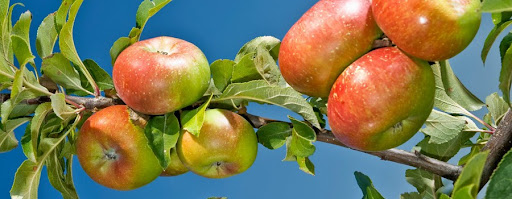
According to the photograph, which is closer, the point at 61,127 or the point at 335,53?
the point at 335,53

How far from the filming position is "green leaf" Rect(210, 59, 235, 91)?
0.87 m

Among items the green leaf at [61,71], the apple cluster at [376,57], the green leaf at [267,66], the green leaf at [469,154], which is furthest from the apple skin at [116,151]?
the green leaf at [469,154]

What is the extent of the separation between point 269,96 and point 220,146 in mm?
110

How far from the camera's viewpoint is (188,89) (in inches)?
32.2

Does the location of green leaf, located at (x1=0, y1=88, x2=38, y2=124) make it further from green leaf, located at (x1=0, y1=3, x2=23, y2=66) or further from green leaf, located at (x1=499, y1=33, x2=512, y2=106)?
green leaf, located at (x1=499, y1=33, x2=512, y2=106)

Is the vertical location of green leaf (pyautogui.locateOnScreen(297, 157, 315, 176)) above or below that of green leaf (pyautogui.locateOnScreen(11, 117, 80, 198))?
above

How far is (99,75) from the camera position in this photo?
97cm

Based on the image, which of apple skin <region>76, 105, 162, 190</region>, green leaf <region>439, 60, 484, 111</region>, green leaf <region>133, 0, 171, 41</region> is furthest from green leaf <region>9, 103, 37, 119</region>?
green leaf <region>439, 60, 484, 111</region>

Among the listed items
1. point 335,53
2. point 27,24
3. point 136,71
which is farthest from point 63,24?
point 335,53

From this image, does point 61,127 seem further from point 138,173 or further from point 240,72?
point 240,72

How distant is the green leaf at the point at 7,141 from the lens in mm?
974

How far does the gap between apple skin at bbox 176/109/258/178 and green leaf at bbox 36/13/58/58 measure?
0.98 ft

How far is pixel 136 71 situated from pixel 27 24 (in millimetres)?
258

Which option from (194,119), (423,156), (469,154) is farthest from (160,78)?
(469,154)
